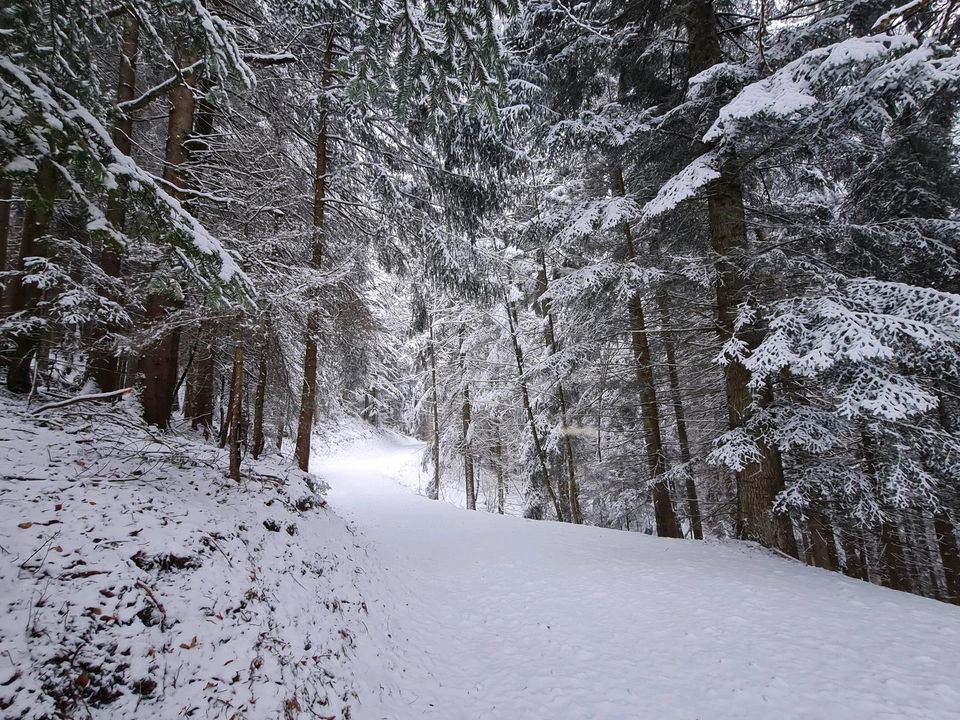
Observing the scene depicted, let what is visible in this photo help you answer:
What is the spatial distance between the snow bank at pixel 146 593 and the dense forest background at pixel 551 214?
1.12 metres

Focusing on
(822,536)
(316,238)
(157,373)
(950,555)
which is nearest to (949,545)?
(950,555)

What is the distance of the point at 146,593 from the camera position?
269cm

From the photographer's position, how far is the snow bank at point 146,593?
83.7 inches

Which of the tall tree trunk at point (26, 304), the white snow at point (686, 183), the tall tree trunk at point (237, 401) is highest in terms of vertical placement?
the white snow at point (686, 183)

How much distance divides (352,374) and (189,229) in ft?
23.8

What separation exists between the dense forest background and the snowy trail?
1629 millimetres

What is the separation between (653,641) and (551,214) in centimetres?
856

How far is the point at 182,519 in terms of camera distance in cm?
363

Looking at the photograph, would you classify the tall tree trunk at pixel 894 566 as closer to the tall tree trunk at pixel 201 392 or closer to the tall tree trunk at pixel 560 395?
the tall tree trunk at pixel 560 395

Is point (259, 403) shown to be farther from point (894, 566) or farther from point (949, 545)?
point (949, 545)

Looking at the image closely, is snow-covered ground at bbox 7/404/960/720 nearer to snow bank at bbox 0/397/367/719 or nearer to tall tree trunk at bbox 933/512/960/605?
snow bank at bbox 0/397/367/719

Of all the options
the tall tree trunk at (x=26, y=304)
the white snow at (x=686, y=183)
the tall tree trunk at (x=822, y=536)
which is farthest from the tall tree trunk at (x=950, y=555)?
the tall tree trunk at (x=26, y=304)

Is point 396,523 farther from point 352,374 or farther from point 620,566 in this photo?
point 620,566

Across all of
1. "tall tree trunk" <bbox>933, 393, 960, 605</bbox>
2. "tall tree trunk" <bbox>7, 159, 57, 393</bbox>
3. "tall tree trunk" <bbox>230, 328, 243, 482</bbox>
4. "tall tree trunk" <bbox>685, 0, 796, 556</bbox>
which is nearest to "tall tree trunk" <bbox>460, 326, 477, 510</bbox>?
"tall tree trunk" <bbox>685, 0, 796, 556</bbox>
